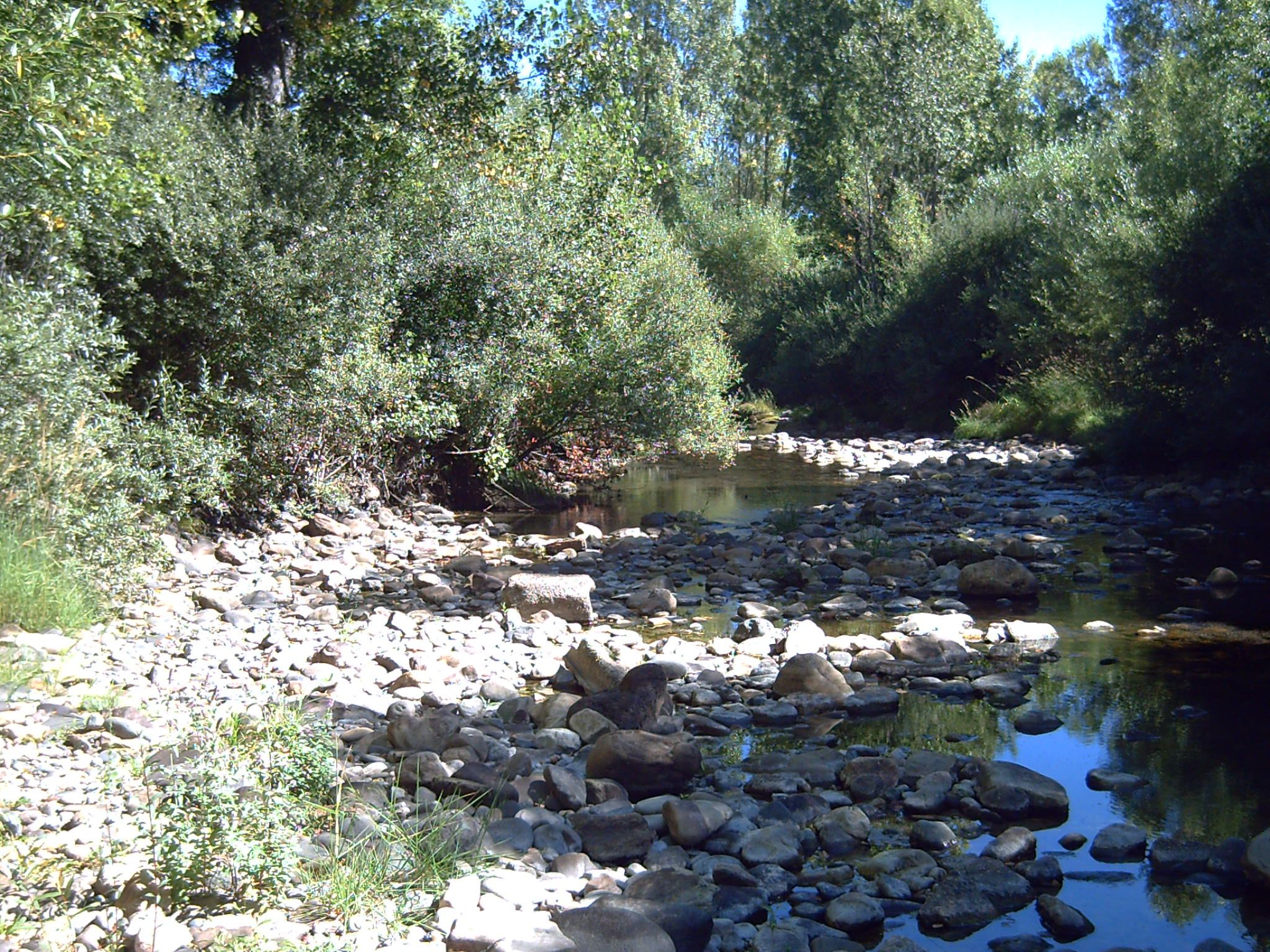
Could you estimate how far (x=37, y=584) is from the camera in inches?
268

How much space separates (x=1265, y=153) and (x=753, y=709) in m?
12.4

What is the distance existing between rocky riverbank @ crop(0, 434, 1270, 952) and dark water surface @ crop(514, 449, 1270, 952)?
10 cm

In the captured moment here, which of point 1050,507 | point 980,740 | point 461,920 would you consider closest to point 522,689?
point 980,740

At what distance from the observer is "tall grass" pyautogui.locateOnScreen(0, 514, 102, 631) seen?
6.65 m

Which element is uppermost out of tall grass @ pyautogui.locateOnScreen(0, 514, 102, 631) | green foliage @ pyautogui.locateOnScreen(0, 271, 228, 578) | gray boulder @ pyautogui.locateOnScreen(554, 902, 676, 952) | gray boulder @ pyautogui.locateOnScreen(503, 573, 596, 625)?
green foliage @ pyautogui.locateOnScreen(0, 271, 228, 578)

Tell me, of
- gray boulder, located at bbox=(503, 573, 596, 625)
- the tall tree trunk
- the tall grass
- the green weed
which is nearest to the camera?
the tall grass

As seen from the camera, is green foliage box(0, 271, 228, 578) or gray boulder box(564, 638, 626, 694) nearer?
gray boulder box(564, 638, 626, 694)

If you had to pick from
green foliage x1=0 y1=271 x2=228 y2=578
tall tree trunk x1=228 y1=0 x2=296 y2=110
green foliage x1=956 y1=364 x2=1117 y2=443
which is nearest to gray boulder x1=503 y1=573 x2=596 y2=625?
green foliage x1=0 y1=271 x2=228 y2=578

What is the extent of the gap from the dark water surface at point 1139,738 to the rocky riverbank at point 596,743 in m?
0.10

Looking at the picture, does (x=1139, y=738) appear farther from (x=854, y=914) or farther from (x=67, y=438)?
(x=67, y=438)

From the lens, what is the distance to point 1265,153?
47.5 feet

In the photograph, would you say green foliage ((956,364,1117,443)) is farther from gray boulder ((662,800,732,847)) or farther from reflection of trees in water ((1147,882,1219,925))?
gray boulder ((662,800,732,847))

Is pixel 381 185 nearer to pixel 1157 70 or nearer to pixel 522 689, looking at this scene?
pixel 522 689

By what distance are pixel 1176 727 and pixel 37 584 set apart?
22.5 feet
